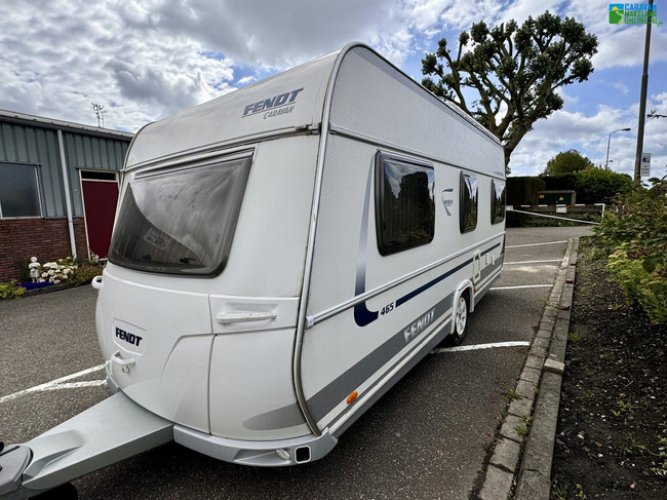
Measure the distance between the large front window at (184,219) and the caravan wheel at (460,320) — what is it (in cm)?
305

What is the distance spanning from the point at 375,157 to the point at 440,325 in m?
2.11

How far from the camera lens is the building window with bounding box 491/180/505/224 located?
5.72 meters

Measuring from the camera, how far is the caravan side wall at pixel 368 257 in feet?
6.76

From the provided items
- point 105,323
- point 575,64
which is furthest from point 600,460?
point 575,64

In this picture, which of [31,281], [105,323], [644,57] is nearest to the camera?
[105,323]

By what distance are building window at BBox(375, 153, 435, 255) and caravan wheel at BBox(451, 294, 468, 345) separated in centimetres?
137

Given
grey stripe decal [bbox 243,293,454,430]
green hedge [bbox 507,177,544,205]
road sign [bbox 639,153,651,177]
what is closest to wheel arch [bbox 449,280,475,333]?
grey stripe decal [bbox 243,293,454,430]

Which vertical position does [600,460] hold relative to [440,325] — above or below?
below

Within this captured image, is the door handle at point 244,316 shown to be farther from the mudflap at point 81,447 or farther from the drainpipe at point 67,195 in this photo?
the drainpipe at point 67,195

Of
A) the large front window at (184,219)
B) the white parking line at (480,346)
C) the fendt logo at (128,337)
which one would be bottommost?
the white parking line at (480,346)

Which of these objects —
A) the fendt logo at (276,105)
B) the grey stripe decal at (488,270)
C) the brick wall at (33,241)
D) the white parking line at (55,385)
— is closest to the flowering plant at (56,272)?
the brick wall at (33,241)

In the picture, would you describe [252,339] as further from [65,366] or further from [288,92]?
[65,366]

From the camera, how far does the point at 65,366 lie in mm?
4090

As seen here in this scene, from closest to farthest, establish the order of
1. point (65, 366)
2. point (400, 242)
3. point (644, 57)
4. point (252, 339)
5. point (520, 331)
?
1. point (252, 339)
2. point (400, 242)
3. point (65, 366)
4. point (520, 331)
5. point (644, 57)
